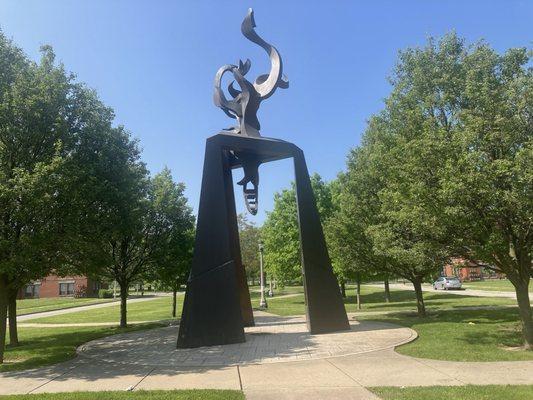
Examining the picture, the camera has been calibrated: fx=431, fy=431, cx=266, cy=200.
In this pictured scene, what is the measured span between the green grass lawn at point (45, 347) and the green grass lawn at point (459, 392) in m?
9.01

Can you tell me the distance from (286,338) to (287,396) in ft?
22.4

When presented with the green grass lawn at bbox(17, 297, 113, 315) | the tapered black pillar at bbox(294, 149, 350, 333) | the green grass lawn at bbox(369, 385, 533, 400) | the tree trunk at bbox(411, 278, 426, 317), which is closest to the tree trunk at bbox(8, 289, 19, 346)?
the tapered black pillar at bbox(294, 149, 350, 333)

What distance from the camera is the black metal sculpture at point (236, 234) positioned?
1320 centimetres

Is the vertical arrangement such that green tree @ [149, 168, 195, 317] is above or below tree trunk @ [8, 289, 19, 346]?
above

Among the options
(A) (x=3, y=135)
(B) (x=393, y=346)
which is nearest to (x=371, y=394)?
(B) (x=393, y=346)

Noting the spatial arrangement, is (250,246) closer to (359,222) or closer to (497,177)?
(359,222)

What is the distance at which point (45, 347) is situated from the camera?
1463 cm

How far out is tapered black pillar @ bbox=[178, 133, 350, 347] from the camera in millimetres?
13148

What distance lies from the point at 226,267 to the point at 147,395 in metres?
6.34

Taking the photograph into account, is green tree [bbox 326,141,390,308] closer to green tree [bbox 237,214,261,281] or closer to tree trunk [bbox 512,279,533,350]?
tree trunk [bbox 512,279,533,350]

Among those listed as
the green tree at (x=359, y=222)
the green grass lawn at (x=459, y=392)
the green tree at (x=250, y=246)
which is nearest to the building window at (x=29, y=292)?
the green tree at (x=250, y=246)

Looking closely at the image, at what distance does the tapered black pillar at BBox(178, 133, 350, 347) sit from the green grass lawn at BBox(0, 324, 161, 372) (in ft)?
12.3

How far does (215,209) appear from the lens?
46.7 feet

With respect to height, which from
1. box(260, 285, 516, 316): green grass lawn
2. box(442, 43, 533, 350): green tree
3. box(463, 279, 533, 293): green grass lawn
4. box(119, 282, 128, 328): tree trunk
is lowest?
box(463, 279, 533, 293): green grass lawn
